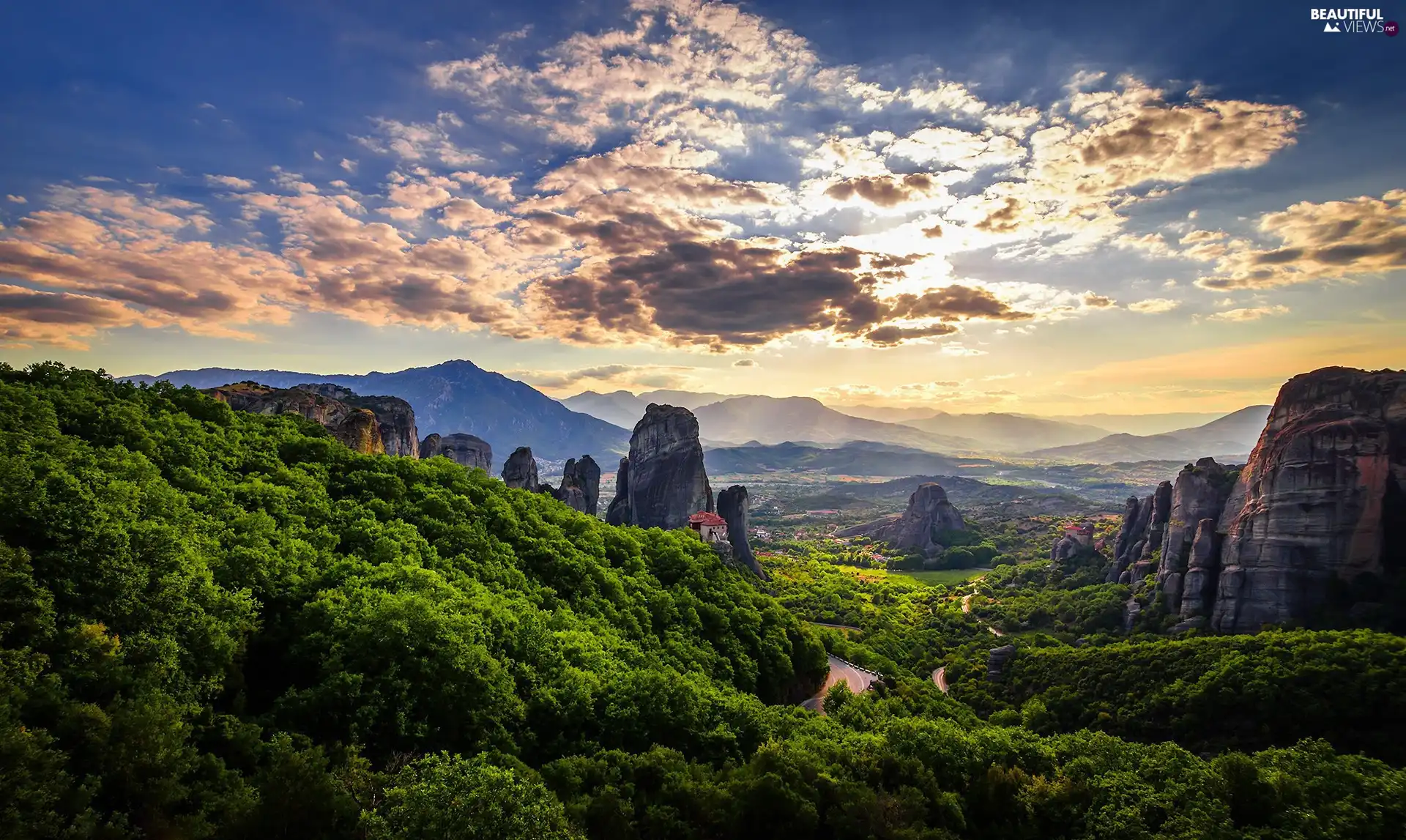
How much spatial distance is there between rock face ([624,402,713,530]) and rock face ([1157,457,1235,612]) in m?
75.5

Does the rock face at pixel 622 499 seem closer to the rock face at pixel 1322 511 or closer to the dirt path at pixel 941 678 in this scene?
the dirt path at pixel 941 678

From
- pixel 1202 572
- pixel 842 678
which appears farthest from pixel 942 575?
pixel 842 678

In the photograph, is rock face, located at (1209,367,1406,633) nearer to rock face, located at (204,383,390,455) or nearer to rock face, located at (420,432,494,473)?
rock face, located at (204,383,390,455)

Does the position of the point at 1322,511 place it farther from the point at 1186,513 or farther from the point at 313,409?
the point at 313,409

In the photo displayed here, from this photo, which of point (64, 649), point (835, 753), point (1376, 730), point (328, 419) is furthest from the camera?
point (328, 419)

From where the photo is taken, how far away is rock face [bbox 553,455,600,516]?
11506 centimetres

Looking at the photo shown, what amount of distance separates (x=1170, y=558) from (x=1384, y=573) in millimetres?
18817

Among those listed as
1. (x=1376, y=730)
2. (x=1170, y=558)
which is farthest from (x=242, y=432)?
(x=1170, y=558)

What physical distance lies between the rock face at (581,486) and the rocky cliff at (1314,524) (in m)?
89.1

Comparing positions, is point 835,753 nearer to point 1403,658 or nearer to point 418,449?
point 1403,658

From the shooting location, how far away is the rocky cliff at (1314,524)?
59.8 metres

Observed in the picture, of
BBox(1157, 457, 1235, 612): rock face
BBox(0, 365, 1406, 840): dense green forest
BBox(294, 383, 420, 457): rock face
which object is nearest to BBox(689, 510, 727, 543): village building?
BBox(294, 383, 420, 457): rock face

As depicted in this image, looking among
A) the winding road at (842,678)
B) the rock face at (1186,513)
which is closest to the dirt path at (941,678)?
the winding road at (842,678)

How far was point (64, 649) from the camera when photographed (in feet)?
55.5
